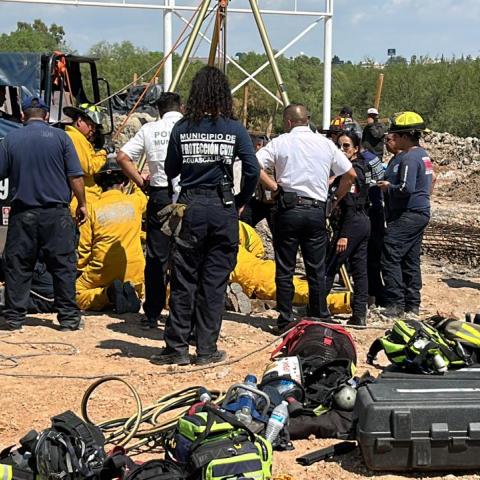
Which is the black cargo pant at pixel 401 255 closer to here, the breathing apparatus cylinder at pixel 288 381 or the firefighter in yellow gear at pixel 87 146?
the firefighter in yellow gear at pixel 87 146

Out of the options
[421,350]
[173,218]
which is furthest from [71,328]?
[421,350]

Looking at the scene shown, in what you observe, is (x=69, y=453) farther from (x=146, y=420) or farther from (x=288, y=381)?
(x=288, y=381)

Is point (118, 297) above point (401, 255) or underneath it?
underneath

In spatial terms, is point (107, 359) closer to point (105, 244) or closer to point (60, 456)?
point (105, 244)

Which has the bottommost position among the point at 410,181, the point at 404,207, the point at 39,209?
the point at 404,207

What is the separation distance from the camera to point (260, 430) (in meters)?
4.67

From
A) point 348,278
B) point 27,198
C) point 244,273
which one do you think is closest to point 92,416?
point 27,198

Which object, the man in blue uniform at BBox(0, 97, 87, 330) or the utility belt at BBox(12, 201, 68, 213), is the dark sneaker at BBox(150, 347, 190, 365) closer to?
the man in blue uniform at BBox(0, 97, 87, 330)

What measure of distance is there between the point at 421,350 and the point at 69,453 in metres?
2.14

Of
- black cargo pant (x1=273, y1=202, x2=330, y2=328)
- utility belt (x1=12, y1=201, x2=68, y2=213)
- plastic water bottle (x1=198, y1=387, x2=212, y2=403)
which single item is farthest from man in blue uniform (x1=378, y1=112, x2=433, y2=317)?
plastic water bottle (x1=198, y1=387, x2=212, y2=403)

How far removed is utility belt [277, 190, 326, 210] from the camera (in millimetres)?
7367

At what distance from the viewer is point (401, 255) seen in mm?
Result: 8461

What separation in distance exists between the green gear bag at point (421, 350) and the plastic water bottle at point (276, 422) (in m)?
0.83

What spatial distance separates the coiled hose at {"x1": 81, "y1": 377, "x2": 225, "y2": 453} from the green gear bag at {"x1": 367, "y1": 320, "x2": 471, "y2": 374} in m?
1.09
